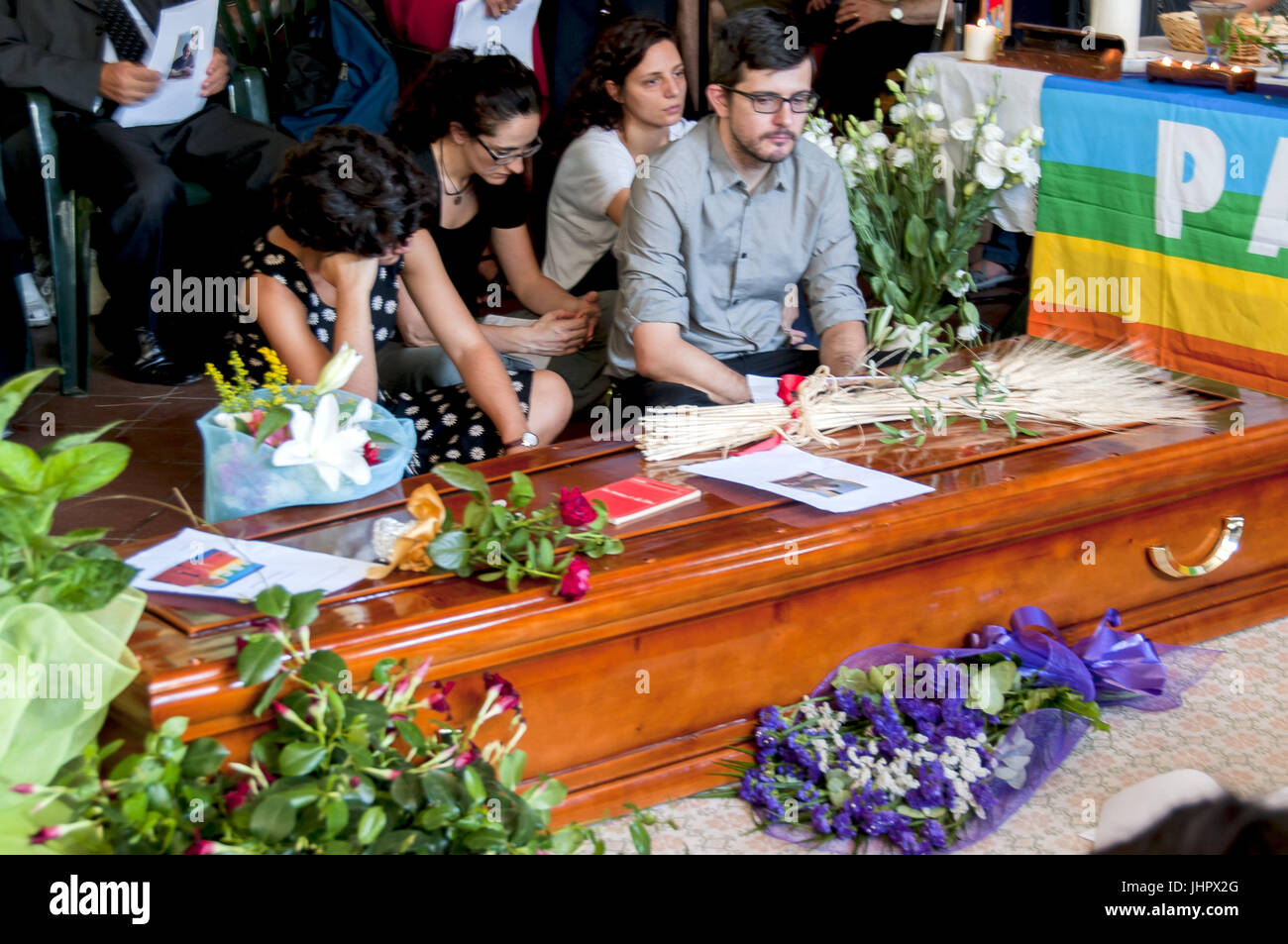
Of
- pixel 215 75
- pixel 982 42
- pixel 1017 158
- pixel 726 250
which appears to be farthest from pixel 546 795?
pixel 215 75

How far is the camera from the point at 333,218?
239 centimetres

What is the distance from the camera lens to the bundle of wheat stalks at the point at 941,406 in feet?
6.88

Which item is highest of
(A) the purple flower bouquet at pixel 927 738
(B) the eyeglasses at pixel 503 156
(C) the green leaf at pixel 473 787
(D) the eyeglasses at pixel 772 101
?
(D) the eyeglasses at pixel 772 101

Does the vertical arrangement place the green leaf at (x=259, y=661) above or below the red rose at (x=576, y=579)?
below

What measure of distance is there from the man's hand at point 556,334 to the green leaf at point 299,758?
1.85 metres

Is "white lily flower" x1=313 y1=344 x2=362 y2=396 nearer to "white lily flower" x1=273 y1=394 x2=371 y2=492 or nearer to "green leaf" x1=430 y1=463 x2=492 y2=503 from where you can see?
"white lily flower" x1=273 y1=394 x2=371 y2=492

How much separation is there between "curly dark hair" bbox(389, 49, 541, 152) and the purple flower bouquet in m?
1.60

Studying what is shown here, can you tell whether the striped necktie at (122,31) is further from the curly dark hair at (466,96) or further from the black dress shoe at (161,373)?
the curly dark hair at (466,96)

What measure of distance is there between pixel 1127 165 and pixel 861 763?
1.65 meters

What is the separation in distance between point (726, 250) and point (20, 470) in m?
1.70

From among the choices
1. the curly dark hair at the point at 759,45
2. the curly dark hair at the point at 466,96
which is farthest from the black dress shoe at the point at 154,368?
the curly dark hair at the point at 759,45

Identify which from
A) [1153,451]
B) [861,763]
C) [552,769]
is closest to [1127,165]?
[1153,451]
